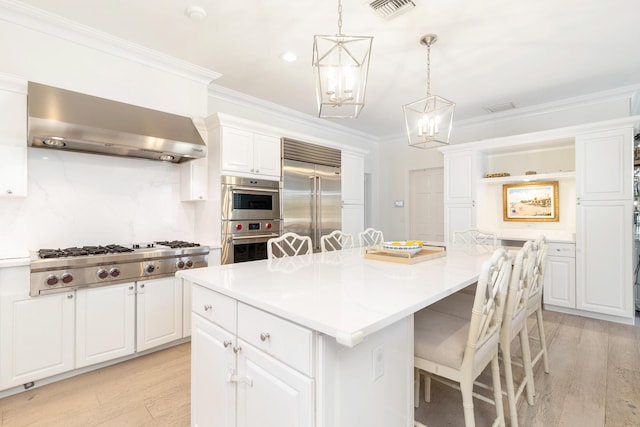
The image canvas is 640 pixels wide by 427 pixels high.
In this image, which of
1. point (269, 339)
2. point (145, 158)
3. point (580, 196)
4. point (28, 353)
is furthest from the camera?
point (580, 196)

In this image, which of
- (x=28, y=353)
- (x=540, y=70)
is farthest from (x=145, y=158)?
(x=540, y=70)

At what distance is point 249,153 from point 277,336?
8.77 ft

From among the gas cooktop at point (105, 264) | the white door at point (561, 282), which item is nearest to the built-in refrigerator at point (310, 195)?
the gas cooktop at point (105, 264)

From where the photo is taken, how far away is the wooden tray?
2.11 meters

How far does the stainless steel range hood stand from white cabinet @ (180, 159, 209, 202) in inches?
6.0

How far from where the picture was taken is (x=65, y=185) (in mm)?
2672

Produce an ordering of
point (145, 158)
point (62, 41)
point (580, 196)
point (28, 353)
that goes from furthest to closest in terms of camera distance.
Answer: point (580, 196) → point (145, 158) → point (62, 41) → point (28, 353)

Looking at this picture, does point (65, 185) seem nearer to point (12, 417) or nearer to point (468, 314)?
point (12, 417)

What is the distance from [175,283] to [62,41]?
2.29 m

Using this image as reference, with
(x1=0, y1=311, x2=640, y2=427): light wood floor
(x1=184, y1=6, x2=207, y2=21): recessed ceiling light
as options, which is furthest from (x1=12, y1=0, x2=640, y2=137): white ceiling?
(x1=0, y1=311, x2=640, y2=427): light wood floor

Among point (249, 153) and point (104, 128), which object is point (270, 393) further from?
point (249, 153)

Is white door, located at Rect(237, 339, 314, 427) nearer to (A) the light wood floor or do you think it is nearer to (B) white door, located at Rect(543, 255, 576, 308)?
(A) the light wood floor

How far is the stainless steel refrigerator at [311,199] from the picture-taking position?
3881 mm

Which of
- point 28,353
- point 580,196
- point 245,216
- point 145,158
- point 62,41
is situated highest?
point 62,41
